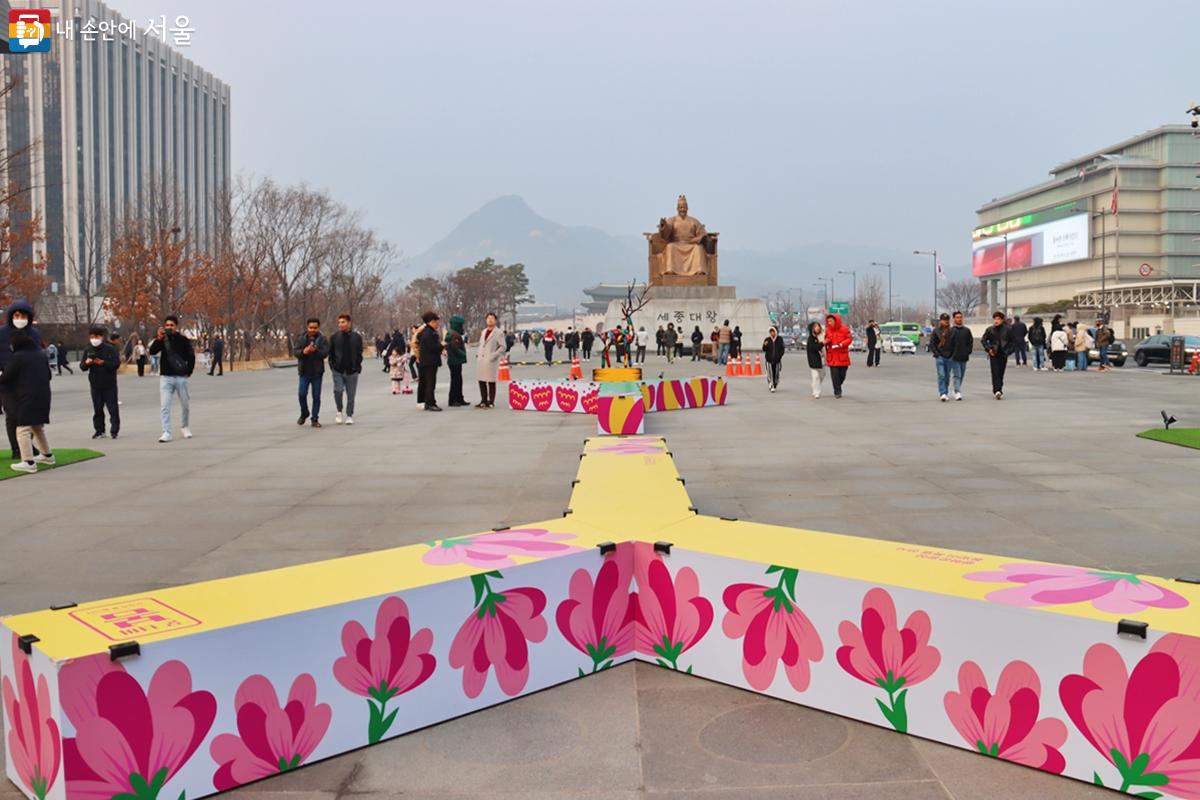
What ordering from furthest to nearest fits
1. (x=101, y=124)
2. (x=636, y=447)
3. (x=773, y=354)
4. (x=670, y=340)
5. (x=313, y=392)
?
(x=101, y=124), (x=670, y=340), (x=773, y=354), (x=313, y=392), (x=636, y=447)

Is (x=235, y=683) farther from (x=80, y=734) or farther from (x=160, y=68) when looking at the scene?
(x=160, y=68)

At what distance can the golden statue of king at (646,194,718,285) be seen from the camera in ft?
169

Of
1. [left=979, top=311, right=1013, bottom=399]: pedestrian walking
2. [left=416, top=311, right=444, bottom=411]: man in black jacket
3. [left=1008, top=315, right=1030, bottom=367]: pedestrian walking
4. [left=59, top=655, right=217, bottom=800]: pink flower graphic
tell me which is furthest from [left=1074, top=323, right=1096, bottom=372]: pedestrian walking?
[left=59, top=655, right=217, bottom=800]: pink flower graphic

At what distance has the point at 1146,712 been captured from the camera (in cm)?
328

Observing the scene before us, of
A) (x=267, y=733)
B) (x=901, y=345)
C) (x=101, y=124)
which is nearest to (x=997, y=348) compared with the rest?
(x=267, y=733)

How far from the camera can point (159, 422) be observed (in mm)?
17641

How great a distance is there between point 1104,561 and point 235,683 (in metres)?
5.47

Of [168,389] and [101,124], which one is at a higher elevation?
[101,124]

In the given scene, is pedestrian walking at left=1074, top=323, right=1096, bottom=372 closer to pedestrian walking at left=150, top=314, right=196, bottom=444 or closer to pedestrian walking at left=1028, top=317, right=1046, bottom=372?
pedestrian walking at left=1028, top=317, right=1046, bottom=372

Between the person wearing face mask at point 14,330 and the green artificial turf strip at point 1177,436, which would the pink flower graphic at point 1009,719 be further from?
the person wearing face mask at point 14,330

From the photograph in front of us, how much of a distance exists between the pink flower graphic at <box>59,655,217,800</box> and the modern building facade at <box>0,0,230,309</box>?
6991 cm

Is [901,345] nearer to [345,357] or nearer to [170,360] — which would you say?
[345,357]

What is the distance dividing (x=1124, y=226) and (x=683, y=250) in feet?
226

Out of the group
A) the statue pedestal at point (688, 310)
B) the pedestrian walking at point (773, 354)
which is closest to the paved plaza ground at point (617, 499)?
the pedestrian walking at point (773, 354)
